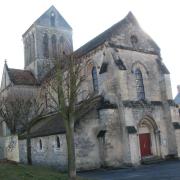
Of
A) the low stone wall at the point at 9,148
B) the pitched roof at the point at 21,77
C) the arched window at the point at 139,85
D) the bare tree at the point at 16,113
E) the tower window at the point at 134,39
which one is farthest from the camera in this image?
the pitched roof at the point at 21,77

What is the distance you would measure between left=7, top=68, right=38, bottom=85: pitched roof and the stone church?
886 cm

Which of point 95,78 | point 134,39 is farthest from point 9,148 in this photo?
point 134,39

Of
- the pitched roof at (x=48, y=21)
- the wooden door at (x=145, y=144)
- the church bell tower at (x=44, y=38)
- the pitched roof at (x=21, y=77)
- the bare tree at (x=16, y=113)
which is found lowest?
the wooden door at (x=145, y=144)

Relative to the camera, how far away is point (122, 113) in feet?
85.8

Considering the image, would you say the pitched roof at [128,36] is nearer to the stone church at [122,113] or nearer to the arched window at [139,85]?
the stone church at [122,113]

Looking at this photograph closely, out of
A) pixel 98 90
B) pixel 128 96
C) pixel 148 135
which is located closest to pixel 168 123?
pixel 148 135

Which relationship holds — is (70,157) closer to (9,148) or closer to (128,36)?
(128,36)

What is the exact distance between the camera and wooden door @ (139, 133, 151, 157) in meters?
27.8

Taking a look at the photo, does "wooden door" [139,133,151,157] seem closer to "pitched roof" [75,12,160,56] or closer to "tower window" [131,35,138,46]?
"pitched roof" [75,12,160,56]

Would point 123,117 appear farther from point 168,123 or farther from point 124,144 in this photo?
point 168,123

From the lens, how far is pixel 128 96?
2711 cm

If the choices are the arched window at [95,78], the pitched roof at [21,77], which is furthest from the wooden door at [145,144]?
the pitched roof at [21,77]

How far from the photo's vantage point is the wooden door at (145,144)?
27.8 m

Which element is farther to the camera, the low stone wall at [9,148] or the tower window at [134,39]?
the low stone wall at [9,148]
